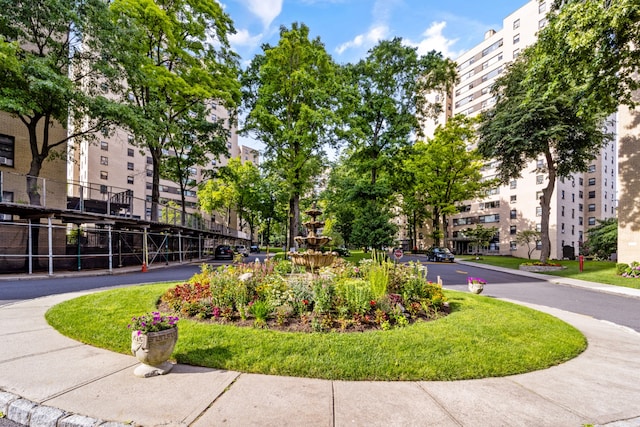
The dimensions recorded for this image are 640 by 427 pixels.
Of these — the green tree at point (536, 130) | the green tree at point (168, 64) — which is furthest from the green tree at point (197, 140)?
the green tree at point (536, 130)

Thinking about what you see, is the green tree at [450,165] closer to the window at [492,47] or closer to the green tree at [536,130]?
the green tree at [536,130]

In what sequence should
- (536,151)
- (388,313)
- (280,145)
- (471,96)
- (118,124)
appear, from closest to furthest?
(388,313) < (118,124) < (280,145) < (536,151) < (471,96)

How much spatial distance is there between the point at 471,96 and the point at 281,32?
4990cm

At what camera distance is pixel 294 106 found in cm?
2161

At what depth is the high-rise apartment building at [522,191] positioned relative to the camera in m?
44.2

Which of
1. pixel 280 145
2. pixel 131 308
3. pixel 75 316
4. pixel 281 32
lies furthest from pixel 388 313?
pixel 281 32

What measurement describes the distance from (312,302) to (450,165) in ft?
127

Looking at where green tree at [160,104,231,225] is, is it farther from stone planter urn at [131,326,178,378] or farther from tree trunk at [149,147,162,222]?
stone planter urn at [131,326,178,378]

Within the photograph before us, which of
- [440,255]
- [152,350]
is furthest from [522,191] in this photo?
[152,350]

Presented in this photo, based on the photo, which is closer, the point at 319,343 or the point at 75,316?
the point at 319,343

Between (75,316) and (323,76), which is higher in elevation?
(323,76)

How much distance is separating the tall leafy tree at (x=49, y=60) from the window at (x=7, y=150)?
11.3 feet

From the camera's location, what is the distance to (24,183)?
49.1 ft

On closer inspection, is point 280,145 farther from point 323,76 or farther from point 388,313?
point 388,313
